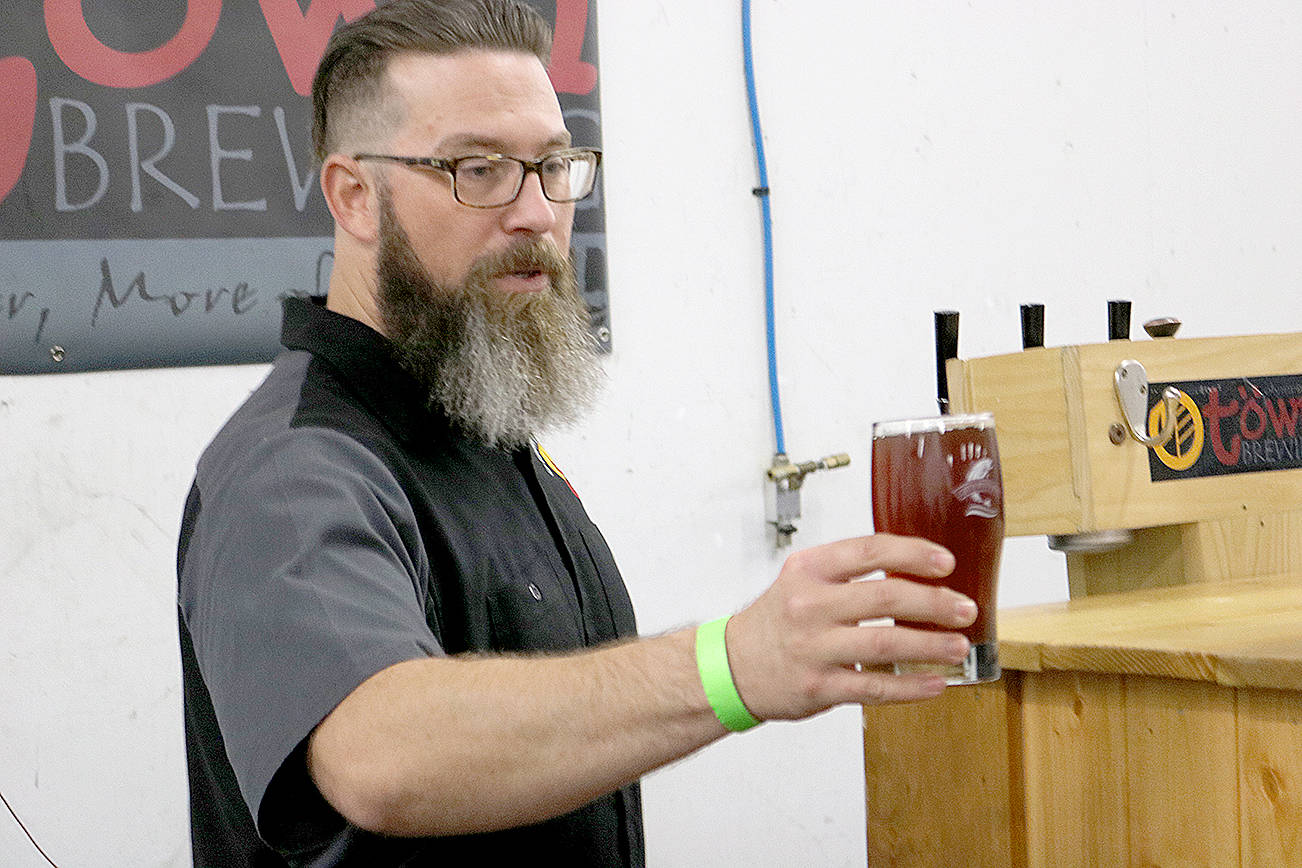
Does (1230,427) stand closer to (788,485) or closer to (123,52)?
(788,485)

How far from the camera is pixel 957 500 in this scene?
81 cm

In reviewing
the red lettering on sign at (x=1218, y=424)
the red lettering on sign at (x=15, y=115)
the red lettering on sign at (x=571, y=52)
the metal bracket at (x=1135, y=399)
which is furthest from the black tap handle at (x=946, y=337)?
the red lettering on sign at (x=15, y=115)

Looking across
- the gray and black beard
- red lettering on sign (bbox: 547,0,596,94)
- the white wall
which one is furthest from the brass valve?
the gray and black beard

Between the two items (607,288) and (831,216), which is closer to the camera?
(607,288)

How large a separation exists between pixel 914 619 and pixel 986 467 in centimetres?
15

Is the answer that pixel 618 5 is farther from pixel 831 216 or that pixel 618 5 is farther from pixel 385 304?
pixel 385 304

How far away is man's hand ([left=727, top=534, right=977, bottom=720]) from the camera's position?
718mm

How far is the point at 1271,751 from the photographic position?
3.28ft

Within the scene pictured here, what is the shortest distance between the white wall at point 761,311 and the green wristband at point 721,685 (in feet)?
4.42

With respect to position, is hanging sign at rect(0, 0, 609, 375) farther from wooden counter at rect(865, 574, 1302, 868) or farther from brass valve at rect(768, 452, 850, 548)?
wooden counter at rect(865, 574, 1302, 868)

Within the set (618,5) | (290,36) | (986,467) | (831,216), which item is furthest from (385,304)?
(831,216)

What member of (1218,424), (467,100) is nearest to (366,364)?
(467,100)

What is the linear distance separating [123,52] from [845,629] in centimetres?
158

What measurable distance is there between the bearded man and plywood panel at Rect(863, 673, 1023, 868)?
0.80 ft
